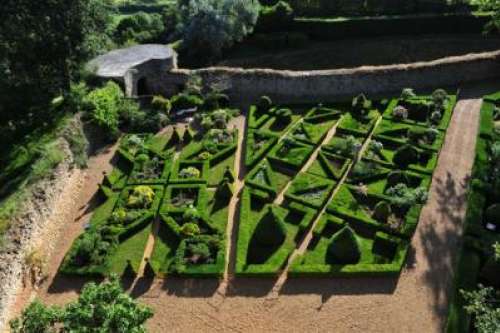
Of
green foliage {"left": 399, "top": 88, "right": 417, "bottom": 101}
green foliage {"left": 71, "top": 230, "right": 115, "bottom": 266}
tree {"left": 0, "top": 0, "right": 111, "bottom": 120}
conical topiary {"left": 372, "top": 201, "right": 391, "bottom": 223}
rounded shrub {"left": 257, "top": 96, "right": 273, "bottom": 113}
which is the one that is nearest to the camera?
green foliage {"left": 71, "top": 230, "right": 115, "bottom": 266}

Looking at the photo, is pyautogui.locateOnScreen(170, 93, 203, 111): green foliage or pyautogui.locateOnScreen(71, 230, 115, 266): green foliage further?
pyautogui.locateOnScreen(170, 93, 203, 111): green foliage

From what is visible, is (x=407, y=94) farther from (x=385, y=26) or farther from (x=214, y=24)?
(x=214, y=24)

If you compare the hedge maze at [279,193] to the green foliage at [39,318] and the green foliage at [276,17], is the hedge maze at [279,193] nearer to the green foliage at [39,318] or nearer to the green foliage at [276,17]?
the green foliage at [39,318]

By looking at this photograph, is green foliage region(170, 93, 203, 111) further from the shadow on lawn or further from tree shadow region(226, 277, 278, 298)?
the shadow on lawn

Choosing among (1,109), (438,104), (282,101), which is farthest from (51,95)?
(438,104)

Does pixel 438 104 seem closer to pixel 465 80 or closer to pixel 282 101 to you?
pixel 465 80

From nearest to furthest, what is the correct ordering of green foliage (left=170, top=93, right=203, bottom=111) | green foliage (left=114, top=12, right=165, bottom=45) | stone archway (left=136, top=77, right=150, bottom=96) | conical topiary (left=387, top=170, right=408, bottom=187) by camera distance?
conical topiary (left=387, top=170, right=408, bottom=187), green foliage (left=170, top=93, right=203, bottom=111), stone archway (left=136, top=77, right=150, bottom=96), green foliage (left=114, top=12, right=165, bottom=45)

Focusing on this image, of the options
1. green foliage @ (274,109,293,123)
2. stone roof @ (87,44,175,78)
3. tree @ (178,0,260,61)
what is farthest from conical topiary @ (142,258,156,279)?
tree @ (178,0,260,61)

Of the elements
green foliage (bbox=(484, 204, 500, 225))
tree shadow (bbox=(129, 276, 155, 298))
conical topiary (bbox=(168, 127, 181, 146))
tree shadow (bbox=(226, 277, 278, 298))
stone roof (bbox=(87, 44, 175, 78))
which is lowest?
tree shadow (bbox=(129, 276, 155, 298))
